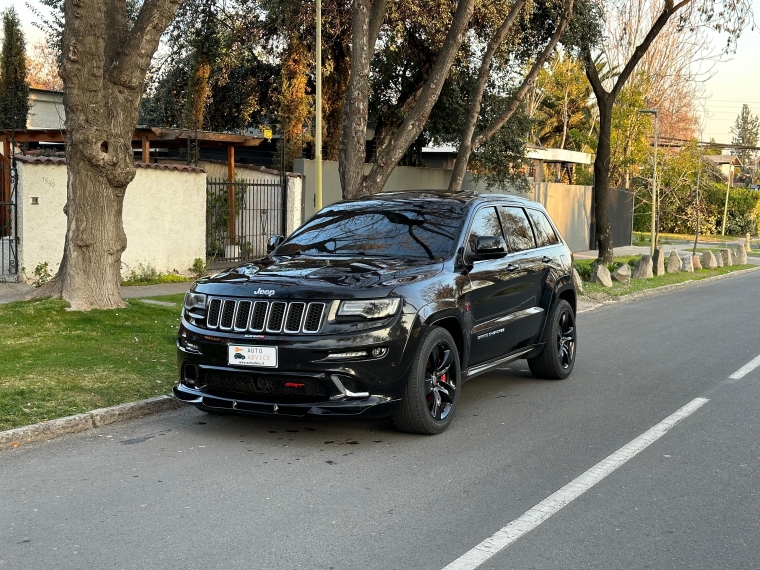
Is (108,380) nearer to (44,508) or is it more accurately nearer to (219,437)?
(219,437)

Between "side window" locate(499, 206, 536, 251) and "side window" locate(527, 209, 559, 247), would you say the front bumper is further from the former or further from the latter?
"side window" locate(527, 209, 559, 247)

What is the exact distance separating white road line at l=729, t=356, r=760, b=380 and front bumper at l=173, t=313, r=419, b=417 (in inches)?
189

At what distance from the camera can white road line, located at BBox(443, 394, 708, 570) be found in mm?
4457

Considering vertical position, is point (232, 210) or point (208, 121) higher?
point (208, 121)

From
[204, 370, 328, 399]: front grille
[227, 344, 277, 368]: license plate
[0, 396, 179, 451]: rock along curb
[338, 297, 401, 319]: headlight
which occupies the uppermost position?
[338, 297, 401, 319]: headlight

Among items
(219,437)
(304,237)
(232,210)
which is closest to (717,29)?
(232,210)

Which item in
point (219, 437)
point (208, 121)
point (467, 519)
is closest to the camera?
point (467, 519)

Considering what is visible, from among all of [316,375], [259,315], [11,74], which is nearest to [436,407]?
[316,375]

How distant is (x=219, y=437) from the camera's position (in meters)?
6.79

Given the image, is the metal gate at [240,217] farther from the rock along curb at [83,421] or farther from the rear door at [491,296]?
the rear door at [491,296]

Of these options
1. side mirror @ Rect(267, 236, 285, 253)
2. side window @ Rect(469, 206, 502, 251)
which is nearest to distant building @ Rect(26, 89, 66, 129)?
side mirror @ Rect(267, 236, 285, 253)

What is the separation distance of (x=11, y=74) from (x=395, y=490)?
77.0 feet

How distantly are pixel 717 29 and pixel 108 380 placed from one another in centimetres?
1929

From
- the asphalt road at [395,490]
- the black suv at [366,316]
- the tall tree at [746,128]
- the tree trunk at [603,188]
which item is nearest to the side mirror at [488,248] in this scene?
the black suv at [366,316]
